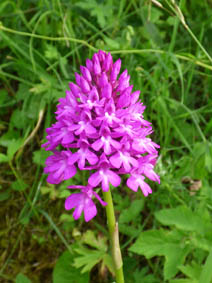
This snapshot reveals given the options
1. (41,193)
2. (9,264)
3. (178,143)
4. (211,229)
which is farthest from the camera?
(178,143)

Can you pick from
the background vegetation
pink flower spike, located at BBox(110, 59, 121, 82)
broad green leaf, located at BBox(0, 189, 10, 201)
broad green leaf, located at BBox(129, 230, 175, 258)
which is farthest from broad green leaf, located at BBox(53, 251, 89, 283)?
pink flower spike, located at BBox(110, 59, 121, 82)

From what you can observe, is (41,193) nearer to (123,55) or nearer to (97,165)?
(123,55)

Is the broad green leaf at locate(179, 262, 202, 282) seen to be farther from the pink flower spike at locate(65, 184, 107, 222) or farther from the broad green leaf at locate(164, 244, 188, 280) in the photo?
the pink flower spike at locate(65, 184, 107, 222)

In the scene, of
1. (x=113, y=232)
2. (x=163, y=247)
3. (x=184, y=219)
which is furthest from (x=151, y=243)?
(x=113, y=232)

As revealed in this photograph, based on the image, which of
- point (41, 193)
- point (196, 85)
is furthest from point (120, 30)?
point (41, 193)

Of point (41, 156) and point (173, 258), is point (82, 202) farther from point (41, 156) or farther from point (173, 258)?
point (41, 156)

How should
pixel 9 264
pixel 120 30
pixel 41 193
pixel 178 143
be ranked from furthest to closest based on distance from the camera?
pixel 120 30 → pixel 178 143 → pixel 41 193 → pixel 9 264

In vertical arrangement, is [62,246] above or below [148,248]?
below
